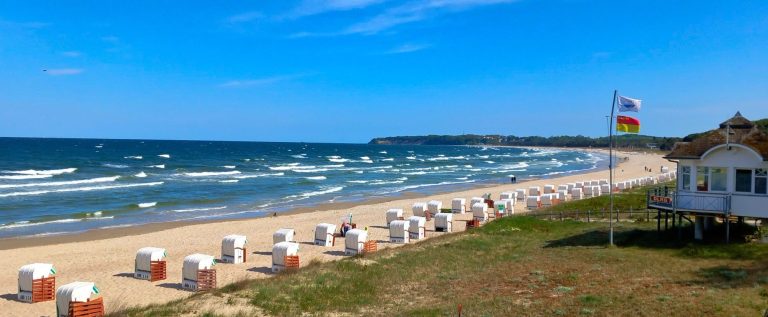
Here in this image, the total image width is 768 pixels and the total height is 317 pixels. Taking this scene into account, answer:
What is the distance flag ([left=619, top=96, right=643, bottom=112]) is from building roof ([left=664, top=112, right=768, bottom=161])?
80.1 inches

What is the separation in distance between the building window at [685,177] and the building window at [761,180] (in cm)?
206

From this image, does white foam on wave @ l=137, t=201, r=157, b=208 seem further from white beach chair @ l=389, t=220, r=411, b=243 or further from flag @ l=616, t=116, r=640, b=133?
flag @ l=616, t=116, r=640, b=133

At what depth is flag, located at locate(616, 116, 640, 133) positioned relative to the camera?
22477mm

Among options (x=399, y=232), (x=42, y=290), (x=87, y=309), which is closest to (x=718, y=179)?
(x=399, y=232)

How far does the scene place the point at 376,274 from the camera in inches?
723

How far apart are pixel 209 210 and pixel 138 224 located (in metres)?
7.13

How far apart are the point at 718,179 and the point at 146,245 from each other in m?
22.9

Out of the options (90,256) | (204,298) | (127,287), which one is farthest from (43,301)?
(90,256)

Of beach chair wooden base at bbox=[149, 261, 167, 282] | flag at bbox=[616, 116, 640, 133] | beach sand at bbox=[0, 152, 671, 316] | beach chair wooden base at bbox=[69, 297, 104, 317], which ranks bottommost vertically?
beach sand at bbox=[0, 152, 671, 316]

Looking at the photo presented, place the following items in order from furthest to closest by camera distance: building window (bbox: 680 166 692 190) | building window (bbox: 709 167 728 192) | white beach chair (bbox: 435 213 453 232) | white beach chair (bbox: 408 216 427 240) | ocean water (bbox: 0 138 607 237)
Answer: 1. ocean water (bbox: 0 138 607 237)
2. white beach chair (bbox: 435 213 453 232)
3. white beach chair (bbox: 408 216 427 240)
4. building window (bbox: 680 166 692 190)
5. building window (bbox: 709 167 728 192)

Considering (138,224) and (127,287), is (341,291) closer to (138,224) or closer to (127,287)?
(127,287)

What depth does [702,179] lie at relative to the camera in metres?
20.8

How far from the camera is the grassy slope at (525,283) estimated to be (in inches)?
535

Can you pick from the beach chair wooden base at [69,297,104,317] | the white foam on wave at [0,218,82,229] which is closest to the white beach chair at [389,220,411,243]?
the beach chair wooden base at [69,297,104,317]
